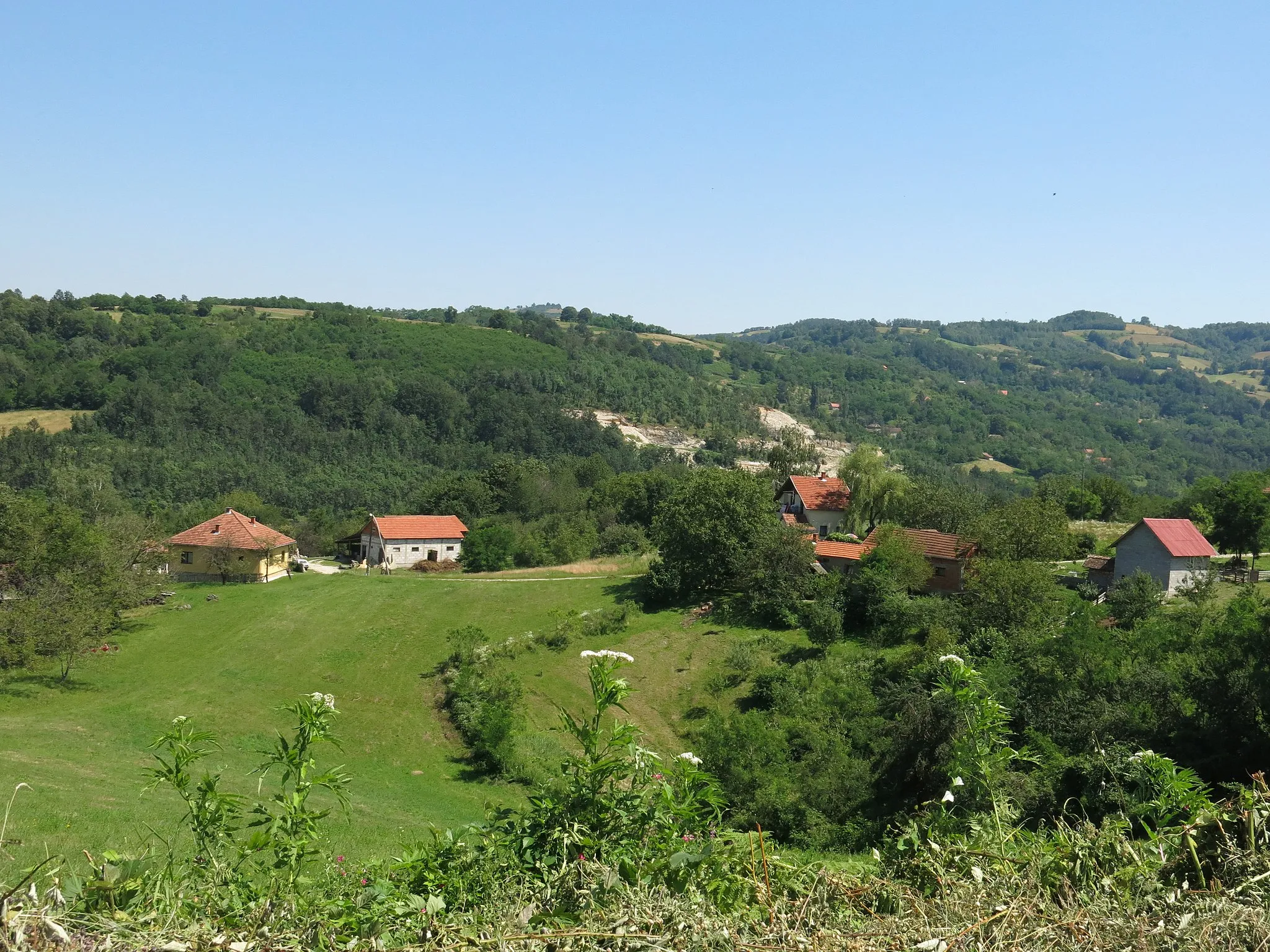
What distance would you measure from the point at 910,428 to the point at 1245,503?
12374 centimetres

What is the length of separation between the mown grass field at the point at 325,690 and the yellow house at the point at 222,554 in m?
2.68

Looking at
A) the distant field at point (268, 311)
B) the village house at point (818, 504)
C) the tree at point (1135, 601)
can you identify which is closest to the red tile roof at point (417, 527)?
the village house at point (818, 504)

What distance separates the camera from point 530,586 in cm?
4328

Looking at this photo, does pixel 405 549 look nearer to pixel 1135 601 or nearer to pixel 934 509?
pixel 934 509

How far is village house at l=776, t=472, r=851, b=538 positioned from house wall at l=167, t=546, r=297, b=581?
27.4 m

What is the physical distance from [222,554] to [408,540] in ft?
35.6

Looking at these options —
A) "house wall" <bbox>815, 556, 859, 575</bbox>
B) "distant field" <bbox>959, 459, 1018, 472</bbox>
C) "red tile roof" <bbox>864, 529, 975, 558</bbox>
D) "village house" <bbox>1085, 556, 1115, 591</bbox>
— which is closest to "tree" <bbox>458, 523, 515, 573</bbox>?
"house wall" <bbox>815, 556, 859, 575</bbox>

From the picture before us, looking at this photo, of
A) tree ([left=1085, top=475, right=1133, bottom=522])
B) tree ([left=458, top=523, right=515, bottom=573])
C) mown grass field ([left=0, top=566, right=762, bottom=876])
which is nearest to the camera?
mown grass field ([left=0, top=566, right=762, bottom=876])

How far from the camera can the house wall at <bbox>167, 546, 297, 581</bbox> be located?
47688mm

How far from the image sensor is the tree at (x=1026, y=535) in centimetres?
3431

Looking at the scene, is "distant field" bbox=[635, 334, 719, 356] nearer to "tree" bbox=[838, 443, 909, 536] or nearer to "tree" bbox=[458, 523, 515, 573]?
"tree" bbox=[458, 523, 515, 573]

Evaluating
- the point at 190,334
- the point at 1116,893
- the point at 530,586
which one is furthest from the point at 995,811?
the point at 190,334

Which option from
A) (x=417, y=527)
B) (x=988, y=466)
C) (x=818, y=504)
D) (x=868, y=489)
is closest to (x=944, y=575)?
(x=868, y=489)

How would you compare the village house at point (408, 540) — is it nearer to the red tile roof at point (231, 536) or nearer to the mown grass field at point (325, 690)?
the red tile roof at point (231, 536)
